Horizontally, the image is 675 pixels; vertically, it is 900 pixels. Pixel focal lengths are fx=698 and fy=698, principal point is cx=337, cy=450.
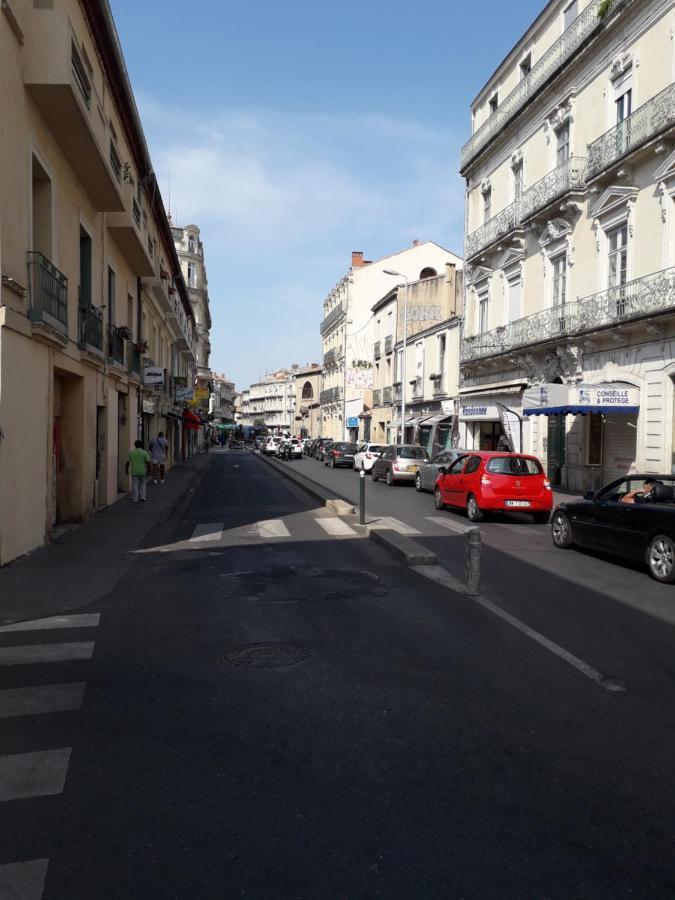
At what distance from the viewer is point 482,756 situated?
3.88 meters

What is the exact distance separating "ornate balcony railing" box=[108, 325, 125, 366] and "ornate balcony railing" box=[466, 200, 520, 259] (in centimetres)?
1567

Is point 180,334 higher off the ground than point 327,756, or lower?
higher

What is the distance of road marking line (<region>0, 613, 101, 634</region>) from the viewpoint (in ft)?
21.4

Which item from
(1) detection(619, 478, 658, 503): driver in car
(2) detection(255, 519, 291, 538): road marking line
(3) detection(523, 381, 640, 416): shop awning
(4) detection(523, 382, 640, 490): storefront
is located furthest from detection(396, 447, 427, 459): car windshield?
(1) detection(619, 478, 658, 503): driver in car

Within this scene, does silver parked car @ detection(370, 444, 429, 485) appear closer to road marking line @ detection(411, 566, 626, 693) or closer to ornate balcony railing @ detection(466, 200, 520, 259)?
ornate balcony railing @ detection(466, 200, 520, 259)

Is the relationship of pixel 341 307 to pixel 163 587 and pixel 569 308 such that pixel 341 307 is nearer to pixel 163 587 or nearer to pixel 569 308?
pixel 569 308

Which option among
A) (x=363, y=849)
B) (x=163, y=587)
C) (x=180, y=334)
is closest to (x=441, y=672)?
(x=363, y=849)

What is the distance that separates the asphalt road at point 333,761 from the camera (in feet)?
9.37

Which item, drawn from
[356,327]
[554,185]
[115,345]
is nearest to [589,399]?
[554,185]

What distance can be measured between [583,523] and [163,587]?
6318 mm

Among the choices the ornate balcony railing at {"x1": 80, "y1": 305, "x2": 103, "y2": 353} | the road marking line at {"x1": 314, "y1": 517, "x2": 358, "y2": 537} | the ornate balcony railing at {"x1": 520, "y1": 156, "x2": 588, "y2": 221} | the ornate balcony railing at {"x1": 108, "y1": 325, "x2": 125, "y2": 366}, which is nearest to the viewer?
the road marking line at {"x1": 314, "y1": 517, "x2": 358, "y2": 537}

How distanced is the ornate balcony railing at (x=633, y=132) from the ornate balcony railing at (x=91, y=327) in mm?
14457

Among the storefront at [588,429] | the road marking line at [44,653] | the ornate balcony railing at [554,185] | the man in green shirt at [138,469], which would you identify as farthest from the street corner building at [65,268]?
the ornate balcony railing at [554,185]

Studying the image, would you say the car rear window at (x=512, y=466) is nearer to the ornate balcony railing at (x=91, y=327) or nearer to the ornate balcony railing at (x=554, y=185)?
the ornate balcony railing at (x=91, y=327)
